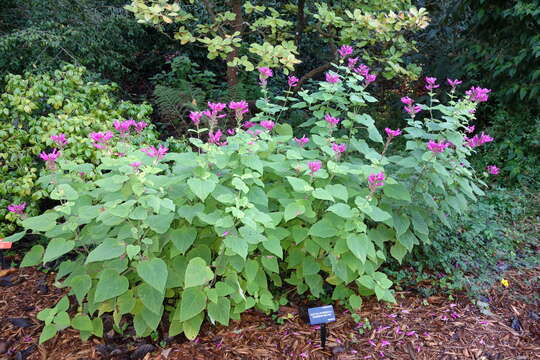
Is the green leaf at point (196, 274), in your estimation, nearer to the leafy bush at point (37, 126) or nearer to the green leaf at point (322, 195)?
the green leaf at point (322, 195)

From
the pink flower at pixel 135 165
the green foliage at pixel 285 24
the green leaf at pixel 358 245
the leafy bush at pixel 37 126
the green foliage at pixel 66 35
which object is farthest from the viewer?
A: the green foliage at pixel 66 35

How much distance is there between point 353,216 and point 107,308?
1.23 metres

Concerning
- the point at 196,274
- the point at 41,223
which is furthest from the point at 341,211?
the point at 41,223

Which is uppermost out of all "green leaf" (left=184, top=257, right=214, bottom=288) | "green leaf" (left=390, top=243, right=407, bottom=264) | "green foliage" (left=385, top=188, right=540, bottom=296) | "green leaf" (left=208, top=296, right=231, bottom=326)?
"green leaf" (left=184, top=257, right=214, bottom=288)

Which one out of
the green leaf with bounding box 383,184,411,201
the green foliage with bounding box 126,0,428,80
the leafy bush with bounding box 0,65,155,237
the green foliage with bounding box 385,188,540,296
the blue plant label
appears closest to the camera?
the blue plant label

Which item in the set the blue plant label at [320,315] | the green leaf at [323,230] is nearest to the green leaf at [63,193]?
the green leaf at [323,230]

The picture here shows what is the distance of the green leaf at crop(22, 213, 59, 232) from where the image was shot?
1.82 meters

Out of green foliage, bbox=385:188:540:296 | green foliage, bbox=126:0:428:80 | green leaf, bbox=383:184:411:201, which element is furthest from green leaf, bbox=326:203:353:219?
green foliage, bbox=126:0:428:80

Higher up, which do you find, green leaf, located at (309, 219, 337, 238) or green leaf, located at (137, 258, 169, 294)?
green leaf, located at (137, 258, 169, 294)

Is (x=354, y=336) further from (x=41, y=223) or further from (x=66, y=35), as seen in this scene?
(x=66, y=35)

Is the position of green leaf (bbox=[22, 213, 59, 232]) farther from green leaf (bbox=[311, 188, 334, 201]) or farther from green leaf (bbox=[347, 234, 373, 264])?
green leaf (bbox=[347, 234, 373, 264])

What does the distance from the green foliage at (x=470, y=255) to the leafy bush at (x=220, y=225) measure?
1.27ft

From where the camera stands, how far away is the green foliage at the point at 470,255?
102 inches

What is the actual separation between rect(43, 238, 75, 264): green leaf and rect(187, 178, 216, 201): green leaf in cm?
61
